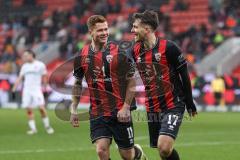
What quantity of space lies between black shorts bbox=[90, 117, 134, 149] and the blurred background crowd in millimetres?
20474

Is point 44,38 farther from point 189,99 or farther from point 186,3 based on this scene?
point 189,99

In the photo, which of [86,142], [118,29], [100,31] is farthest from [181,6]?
[100,31]

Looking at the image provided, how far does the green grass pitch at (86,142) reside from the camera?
46.1 feet

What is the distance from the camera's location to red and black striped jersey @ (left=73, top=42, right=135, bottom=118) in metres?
9.85

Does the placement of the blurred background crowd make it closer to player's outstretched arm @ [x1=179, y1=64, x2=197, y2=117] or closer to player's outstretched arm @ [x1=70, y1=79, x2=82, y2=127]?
player's outstretched arm @ [x1=179, y1=64, x2=197, y2=117]

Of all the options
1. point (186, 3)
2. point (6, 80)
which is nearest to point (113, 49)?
point (6, 80)

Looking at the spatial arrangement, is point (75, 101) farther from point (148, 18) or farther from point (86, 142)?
point (86, 142)

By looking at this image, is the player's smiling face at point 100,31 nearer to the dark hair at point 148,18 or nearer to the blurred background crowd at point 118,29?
the dark hair at point 148,18

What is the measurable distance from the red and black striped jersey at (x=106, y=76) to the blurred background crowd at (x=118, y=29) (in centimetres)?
2064

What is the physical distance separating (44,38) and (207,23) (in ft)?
32.1

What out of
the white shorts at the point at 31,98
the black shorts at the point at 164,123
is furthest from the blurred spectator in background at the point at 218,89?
the black shorts at the point at 164,123

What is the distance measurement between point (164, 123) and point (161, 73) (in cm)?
65

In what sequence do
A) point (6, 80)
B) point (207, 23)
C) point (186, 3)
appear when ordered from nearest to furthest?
point (6, 80) < point (207, 23) < point (186, 3)

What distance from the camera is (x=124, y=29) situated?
38031 millimetres
